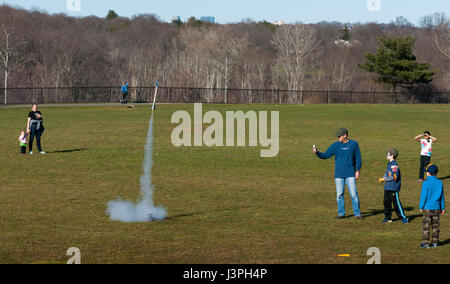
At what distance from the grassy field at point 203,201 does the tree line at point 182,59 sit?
2264 inches

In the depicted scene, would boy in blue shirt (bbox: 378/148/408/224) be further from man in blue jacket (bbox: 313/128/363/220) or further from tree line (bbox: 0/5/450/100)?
tree line (bbox: 0/5/450/100)

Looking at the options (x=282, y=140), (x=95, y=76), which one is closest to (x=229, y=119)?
(x=282, y=140)

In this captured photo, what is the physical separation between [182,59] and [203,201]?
4175 inches

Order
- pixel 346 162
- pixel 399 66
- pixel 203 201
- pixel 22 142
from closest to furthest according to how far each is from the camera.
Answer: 1. pixel 346 162
2. pixel 203 201
3. pixel 22 142
4. pixel 399 66

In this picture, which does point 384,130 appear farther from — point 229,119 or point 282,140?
point 229,119

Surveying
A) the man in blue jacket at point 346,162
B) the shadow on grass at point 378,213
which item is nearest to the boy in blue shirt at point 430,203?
the man in blue jacket at point 346,162

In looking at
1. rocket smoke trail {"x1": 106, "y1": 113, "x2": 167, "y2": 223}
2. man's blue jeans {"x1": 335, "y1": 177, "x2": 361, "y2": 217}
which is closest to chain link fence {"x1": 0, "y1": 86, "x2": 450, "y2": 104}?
rocket smoke trail {"x1": 106, "y1": 113, "x2": 167, "y2": 223}

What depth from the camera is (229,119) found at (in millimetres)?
50719

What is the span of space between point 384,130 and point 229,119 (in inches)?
524

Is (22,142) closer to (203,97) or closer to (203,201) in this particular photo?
(203,201)

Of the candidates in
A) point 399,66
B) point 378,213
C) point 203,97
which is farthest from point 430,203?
point 203,97

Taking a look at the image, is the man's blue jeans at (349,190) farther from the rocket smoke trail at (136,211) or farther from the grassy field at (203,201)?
the rocket smoke trail at (136,211)

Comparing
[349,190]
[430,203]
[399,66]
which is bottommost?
[349,190]

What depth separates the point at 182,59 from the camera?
122625 millimetres
